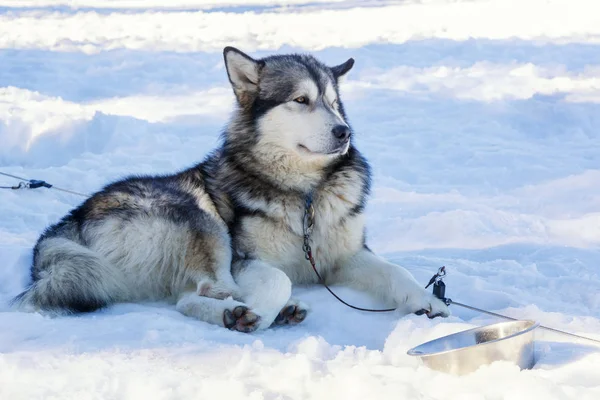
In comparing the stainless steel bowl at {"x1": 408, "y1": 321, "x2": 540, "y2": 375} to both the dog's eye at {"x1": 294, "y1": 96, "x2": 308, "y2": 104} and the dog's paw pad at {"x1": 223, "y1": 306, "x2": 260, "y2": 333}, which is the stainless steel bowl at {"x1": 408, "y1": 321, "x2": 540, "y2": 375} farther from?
the dog's eye at {"x1": 294, "y1": 96, "x2": 308, "y2": 104}

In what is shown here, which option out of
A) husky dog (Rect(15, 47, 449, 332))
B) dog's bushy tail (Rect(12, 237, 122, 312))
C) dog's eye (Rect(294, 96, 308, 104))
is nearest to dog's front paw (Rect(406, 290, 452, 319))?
husky dog (Rect(15, 47, 449, 332))

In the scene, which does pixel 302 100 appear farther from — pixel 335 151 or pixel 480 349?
pixel 480 349

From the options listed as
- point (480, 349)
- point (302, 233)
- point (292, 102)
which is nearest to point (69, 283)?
point (302, 233)

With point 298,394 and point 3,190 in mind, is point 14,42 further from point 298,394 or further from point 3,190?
point 298,394

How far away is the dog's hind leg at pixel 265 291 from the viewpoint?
3.21 meters

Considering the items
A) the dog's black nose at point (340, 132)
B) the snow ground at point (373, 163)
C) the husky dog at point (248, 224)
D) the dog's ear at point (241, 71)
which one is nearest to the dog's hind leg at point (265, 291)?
the husky dog at point (248, 224)

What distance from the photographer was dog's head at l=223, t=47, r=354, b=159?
11.8ft

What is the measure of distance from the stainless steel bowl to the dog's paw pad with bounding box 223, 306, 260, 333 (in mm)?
729

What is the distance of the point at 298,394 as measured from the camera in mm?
2334

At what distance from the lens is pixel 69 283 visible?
10.3ft

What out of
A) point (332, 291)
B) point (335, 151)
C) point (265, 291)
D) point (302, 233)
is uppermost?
point (335, 151)

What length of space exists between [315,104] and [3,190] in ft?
9.54

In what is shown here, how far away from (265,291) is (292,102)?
1.00m

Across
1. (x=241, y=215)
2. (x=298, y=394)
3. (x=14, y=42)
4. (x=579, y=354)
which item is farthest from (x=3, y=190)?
(x=14, y=42)
